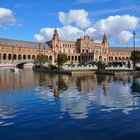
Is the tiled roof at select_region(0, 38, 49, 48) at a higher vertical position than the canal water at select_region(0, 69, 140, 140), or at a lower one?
higher

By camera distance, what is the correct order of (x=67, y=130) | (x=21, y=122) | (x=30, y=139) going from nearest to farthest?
(x=30, y=139) < (x=67, y=130) < (x=21, y=122)

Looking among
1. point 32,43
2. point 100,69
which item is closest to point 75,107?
point 100,69

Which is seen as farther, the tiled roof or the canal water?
the tiled roof

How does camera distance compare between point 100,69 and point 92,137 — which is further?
point 100,69

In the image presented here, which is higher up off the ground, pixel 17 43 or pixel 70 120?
pixel 17 43

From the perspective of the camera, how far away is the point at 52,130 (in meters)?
13.2

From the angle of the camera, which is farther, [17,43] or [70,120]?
[17,43]

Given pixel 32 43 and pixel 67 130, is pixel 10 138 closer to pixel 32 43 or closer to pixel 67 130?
pixel 67 130

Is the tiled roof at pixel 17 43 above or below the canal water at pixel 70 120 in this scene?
above

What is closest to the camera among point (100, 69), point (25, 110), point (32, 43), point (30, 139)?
point (30, 139)

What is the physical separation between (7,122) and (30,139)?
321 centimetres

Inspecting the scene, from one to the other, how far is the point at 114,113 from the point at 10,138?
6470mm

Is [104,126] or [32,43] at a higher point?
[32,43]

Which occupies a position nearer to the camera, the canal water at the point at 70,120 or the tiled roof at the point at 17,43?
the canal water at the point at 70,120
